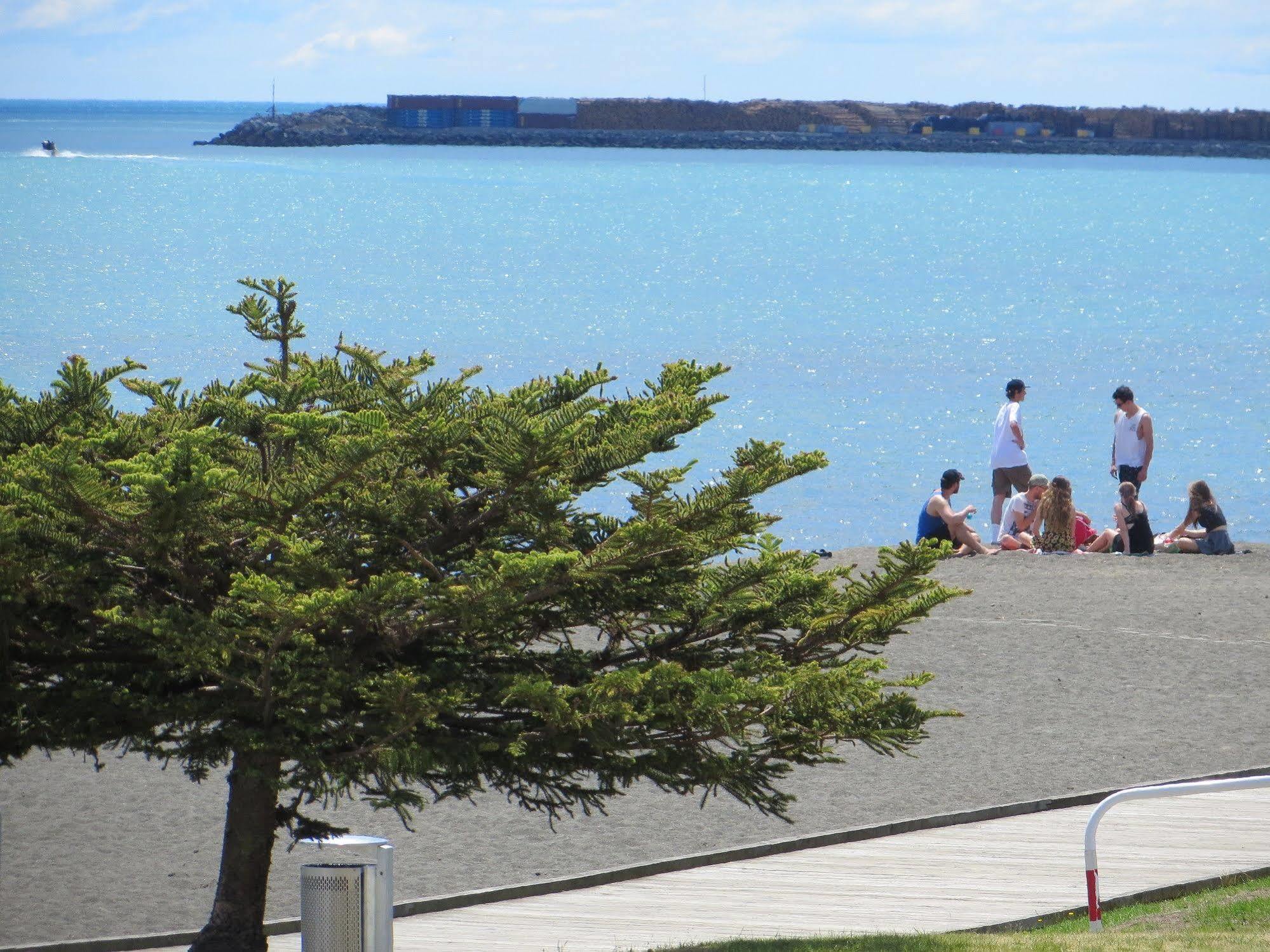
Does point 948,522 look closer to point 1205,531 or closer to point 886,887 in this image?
point 1205,531

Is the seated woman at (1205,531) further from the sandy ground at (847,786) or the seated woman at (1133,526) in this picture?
the sandy ground at (847,786)

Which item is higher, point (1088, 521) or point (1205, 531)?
point (1205, 531)

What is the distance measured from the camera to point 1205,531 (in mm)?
19750

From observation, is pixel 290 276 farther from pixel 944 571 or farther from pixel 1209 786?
pixel 1209 786

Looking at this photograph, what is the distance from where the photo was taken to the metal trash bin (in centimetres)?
677

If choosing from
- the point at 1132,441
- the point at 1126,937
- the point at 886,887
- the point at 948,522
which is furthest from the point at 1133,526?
the point at 1126,937

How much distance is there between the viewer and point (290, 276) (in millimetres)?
76312

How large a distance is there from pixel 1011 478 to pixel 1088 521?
4.62ft

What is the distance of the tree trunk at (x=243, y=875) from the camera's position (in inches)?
269

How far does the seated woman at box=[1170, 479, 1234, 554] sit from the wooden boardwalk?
946 cm

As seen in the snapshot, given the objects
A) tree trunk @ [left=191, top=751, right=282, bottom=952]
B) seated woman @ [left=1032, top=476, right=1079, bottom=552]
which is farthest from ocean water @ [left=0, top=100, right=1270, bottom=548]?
tree trunk @ [left=191, top=751, right=282, bottom=952]

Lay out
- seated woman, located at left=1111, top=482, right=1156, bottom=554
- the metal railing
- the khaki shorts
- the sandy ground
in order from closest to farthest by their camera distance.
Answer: the metal railing < the sandy ground < seated woman, located at left=1111, top=482, right=1156, bottom=554 < the khaki shorts

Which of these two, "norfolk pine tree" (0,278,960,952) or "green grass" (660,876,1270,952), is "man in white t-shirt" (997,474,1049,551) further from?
"norfolk pine tree" (0,278,960,952)

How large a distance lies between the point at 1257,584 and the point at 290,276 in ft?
205
